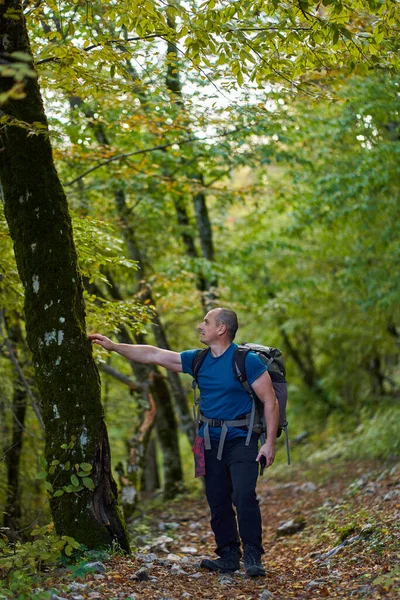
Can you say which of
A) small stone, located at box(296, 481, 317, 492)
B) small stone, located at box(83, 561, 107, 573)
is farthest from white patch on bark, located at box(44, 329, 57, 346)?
small stone, located at box(296, 481, 317, 492)

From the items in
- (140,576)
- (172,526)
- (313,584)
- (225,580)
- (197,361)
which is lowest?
(172,526)

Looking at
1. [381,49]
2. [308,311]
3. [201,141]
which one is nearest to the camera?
[381,49]

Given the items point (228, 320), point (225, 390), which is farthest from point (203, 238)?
point (225, 390)

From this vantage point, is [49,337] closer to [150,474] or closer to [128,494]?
[128,494]

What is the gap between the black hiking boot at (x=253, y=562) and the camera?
5480 mm

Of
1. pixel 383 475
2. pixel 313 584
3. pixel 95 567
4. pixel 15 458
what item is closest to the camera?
pixel 95 567

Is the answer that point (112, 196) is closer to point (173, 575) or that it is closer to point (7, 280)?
point (7, 280)

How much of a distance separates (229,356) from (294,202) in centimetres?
1064

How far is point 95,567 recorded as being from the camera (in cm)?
500

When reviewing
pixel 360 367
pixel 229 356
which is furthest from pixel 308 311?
pixel 229 356

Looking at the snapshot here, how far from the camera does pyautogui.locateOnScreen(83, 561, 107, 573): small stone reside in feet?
16.2

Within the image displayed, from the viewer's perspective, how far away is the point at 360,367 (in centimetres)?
2030

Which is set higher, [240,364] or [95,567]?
[240,364]

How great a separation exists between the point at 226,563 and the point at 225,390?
149 cm
